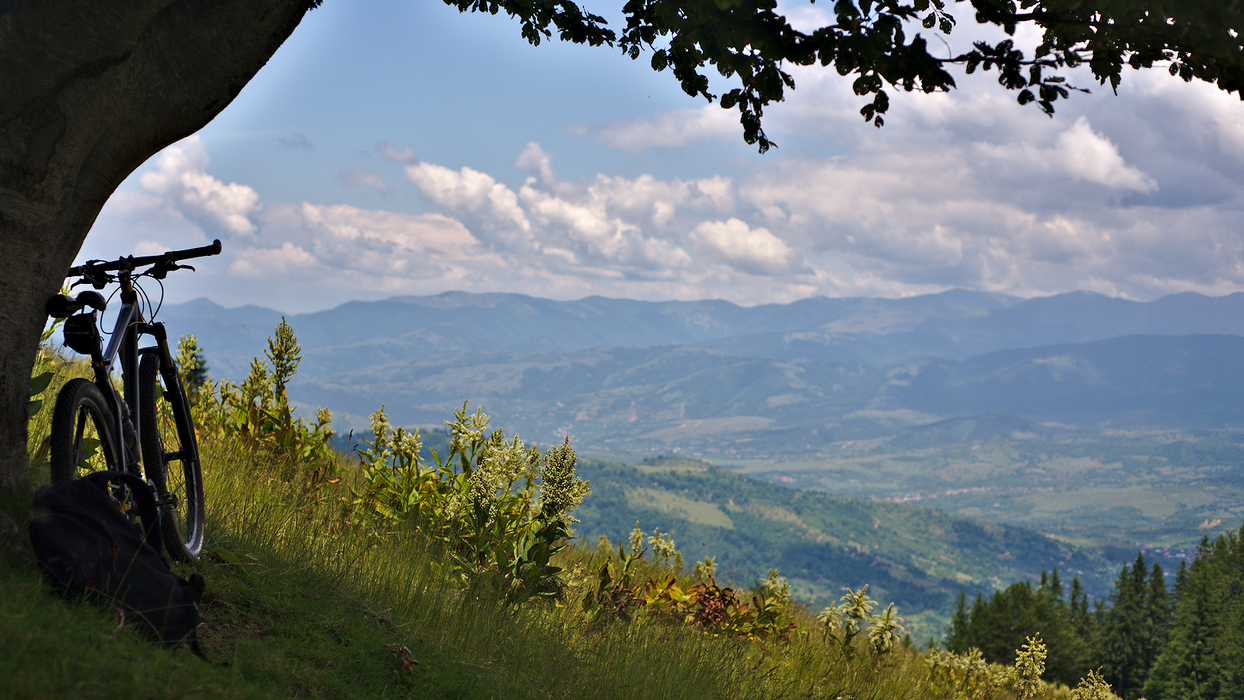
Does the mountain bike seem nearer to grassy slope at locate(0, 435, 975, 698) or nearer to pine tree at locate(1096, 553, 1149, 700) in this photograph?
grassy slope at locate(0, 435, 975, 698)

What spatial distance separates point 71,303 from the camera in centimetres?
379

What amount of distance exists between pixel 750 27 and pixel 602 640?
4.52 metres

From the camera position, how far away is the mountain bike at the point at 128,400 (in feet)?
11.5

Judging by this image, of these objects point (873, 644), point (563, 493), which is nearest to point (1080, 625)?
point (873, 644)

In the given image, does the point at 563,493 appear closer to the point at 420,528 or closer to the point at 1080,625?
the point at 420,528

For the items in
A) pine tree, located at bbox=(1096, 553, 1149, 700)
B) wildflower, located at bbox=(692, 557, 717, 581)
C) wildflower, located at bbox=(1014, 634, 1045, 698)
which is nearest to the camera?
wildflower, located at bbox=(692, 557, 717, 581)

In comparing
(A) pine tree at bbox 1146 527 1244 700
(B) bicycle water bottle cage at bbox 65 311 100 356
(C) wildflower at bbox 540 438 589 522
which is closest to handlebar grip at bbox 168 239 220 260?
(B) bicycle water bottle cage at bbox 65 311 100 356

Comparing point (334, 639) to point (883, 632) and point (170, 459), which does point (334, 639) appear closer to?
point (170, 459)

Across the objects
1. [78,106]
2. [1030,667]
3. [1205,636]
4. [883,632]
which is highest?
[78,106]

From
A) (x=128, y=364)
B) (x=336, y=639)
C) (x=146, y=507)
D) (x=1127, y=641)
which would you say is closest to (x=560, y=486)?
(x=336, y=639)

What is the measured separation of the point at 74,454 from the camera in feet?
11.3

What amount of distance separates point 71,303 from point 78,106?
1031mm

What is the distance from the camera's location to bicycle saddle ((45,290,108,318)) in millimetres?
3787

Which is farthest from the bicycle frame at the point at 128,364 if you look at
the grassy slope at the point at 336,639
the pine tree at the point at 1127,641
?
the pine tree at the point at 1127,641
